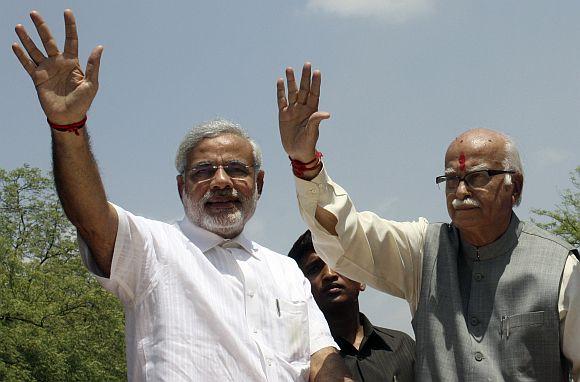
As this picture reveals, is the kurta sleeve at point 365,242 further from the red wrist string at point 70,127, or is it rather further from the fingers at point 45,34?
the fingers at point 45,34

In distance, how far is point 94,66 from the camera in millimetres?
3777

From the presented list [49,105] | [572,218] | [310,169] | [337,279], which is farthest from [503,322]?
[572,218]

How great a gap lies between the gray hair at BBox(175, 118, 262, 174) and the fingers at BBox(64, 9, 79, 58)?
1084 millimetres

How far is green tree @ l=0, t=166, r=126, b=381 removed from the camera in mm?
25484

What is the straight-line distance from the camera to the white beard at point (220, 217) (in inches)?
178

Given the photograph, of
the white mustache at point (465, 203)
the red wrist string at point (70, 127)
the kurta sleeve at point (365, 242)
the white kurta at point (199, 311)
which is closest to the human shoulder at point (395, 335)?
the kurta sleeve at point (365, 242)

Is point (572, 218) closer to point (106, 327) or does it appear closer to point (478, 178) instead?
point (106, 327)

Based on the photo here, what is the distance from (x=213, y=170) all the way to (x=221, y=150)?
123 mm

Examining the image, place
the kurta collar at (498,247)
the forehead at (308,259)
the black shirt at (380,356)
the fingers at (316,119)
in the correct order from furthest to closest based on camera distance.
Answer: the forehead at (308,259), the black shirt at (380,356), the kurta collar at (498,247), the fingers at (316,119)

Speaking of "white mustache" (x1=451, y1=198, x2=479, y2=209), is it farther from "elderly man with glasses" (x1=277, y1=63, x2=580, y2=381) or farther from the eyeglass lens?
the eyeglass lens

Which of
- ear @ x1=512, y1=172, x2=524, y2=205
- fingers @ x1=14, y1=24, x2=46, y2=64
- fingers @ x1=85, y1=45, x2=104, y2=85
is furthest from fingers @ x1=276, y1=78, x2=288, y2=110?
ear @ x1=512, y1=172, x2=524, y2=205

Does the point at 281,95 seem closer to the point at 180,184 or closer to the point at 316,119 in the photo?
the point at 316,119

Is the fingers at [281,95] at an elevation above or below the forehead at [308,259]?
above

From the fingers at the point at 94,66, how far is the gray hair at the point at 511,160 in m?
2.19
